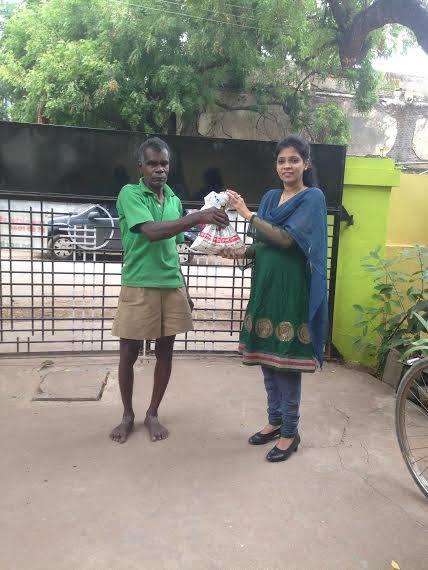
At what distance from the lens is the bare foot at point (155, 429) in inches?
110

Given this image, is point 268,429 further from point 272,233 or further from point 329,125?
point 329,125

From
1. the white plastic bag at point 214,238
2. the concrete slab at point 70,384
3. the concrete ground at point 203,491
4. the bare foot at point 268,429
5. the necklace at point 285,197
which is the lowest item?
the concrete ground at point 203,491

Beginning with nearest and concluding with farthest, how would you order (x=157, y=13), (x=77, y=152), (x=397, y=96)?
1. (x=77, y=152)
2. (x=157, y=13)
3. (x=397, y=96)

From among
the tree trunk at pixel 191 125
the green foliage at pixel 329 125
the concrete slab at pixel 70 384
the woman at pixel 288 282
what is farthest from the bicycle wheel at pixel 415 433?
the green foliage at pixel 329 125

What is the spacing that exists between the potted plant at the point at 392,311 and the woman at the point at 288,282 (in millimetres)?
1332

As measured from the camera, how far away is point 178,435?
289 centimetres

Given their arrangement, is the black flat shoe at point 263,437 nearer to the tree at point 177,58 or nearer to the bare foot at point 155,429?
the bare foot at point 155,429

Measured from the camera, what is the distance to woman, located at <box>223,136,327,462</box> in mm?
2391

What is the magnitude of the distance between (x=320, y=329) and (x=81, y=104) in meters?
10.2

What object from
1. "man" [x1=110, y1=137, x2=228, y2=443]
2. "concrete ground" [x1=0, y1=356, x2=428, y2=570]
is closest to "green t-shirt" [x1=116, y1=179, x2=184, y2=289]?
"man" [x1=110, y1=137, x2=228, y2=443]

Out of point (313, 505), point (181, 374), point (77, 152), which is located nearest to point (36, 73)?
point (77, 152)

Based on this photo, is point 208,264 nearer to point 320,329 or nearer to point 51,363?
point 51,363

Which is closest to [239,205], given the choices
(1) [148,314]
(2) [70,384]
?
(1) [148,314]

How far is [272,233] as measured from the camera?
2365 millimetres
